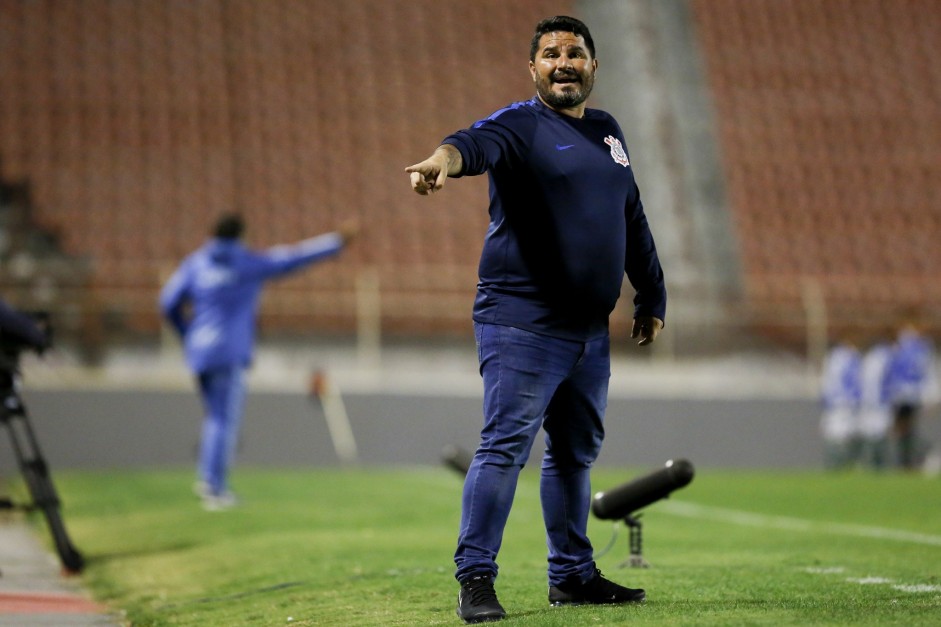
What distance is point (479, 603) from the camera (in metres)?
4.39

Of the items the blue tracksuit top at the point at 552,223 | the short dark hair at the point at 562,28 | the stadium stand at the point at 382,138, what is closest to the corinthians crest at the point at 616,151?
the blue tracksuit top at the point at 552,223

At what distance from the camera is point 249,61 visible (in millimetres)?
23062

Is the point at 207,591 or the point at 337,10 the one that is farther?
the point at 337,10

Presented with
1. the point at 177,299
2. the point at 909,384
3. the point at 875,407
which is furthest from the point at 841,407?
the point at 177,299

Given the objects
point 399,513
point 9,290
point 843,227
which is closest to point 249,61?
point 9,290

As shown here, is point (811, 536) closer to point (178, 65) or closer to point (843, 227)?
point (843, 227)

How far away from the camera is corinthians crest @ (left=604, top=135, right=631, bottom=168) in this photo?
4652mm

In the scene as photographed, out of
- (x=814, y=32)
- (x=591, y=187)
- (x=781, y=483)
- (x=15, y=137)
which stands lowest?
(x=781, y=483)

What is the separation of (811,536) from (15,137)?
49.7 ft

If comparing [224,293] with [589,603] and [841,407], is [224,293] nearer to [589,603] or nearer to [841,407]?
[589,603]

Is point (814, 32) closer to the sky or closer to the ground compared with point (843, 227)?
closer to the sky

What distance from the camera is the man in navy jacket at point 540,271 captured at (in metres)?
4.47

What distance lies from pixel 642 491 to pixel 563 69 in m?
1.89

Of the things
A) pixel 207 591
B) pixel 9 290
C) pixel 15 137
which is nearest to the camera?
pixel 207 591
